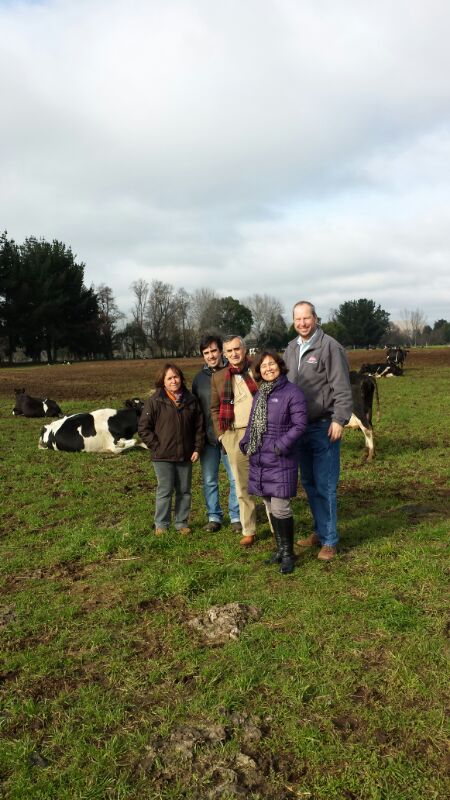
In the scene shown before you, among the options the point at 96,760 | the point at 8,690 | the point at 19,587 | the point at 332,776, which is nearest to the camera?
the point at 332,776

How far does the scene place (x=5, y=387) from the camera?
24.1m

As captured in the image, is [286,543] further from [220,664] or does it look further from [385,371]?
[385,371]

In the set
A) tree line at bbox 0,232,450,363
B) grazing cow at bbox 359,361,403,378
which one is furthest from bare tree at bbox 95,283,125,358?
grazing cow at bbox 359,361,403,378

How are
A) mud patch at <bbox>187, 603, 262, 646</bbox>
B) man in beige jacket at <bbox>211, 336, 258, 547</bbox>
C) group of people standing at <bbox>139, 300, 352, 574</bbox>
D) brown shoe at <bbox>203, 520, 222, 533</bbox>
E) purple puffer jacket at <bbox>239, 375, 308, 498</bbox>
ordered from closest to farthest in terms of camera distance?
1. mud patch at <bbox>187, 603, 262, 646</bbox>
2. purple puffer jacket at <bbox>239, 375, 308, 498</bbox>
3. group of people standing at <bbox>139, 300, 352, 574</bbox>
4. man in beige jacket at <bbox>211, 336, 258, 547</bbox>
5. brown shoe at <bbox>203, 520, 222, 533</bbox>

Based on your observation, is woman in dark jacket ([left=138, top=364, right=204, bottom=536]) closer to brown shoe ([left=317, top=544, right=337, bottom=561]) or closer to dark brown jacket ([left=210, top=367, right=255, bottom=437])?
dark brown jacket ([left=210, top=367, right=255, bottom=437])

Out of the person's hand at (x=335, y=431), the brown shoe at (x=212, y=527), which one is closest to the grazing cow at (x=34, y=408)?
the brown shoe at (x=212, y=527)

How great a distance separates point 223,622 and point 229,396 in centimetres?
220

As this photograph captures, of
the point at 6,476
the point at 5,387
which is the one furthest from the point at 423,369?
the point at 6,476

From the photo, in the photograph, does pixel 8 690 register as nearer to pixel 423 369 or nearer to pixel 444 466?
pixel 444 466

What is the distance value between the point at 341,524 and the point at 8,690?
371cm

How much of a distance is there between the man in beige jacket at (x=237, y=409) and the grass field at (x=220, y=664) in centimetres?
40

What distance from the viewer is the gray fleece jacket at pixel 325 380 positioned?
4.72 metres

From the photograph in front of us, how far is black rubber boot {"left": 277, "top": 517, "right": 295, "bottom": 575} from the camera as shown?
15.2ft

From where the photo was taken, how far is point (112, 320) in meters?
80.5
